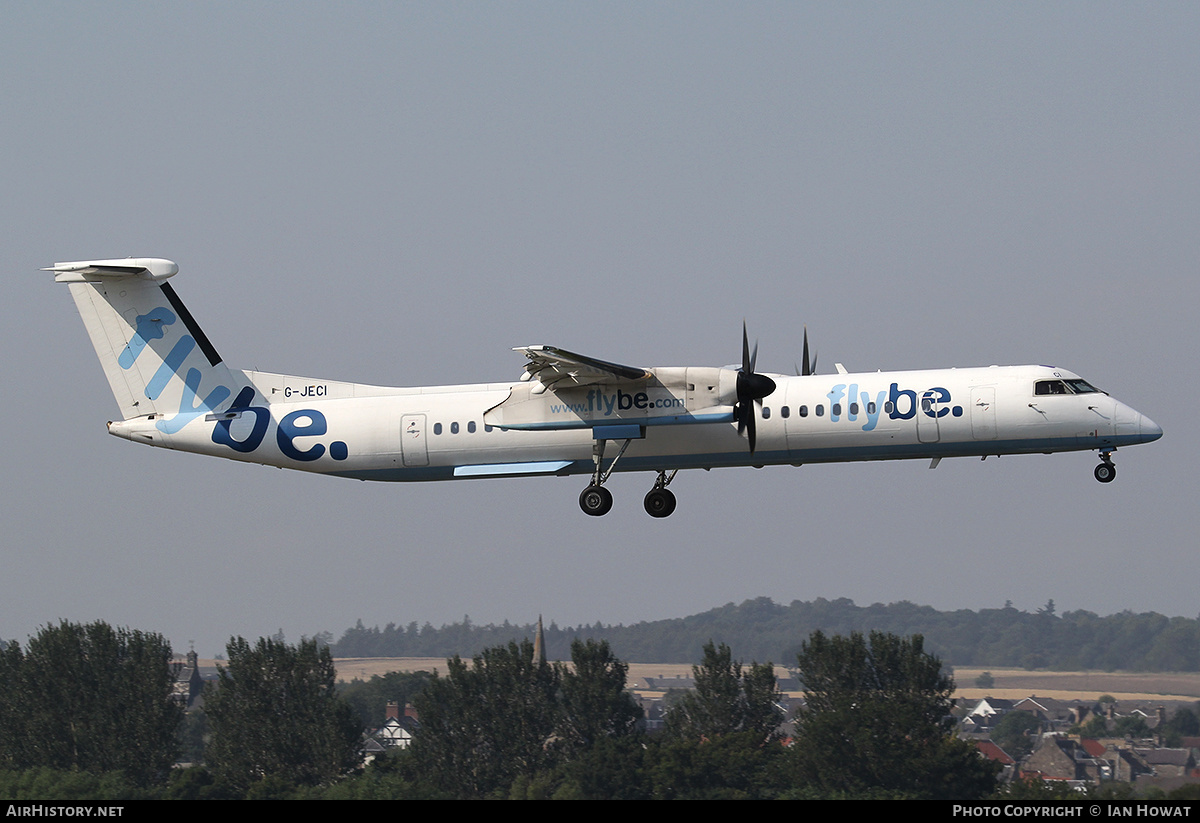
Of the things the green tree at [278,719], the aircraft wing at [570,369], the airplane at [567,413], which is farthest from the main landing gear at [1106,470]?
the green tree at [278,719]

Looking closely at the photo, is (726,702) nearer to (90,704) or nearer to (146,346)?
(90,704)

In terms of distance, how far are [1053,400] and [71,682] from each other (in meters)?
62.7

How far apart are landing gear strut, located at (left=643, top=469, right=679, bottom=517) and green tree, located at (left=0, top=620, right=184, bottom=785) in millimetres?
48004

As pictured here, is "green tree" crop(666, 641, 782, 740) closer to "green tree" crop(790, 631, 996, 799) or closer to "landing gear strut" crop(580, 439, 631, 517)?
"green tree" crop(790, 631, 996, 799)

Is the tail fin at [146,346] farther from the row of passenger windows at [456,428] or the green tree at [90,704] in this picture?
the green tree at [90,704]

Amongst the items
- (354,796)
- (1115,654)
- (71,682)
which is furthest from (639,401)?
(1115,654)

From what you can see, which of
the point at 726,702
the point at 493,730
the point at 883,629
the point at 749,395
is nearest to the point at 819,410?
the point at 749,395

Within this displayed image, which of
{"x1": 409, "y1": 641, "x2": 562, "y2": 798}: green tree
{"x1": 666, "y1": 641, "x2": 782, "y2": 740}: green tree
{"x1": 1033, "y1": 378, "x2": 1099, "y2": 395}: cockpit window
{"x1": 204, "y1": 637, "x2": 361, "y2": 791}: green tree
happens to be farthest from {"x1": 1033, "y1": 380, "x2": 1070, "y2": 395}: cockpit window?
{"x1": 204, "y1": 637, "x2": 361, "y2": 791}: green tree

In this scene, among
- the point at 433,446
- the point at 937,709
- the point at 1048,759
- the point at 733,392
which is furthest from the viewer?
the point at 1048,759

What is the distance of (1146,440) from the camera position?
28453 millimetres

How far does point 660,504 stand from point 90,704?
5365 centimetres

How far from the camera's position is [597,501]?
2942 cm

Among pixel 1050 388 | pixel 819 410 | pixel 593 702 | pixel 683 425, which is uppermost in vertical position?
pixel 1050 388

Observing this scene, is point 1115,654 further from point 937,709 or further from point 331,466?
point 331,466
